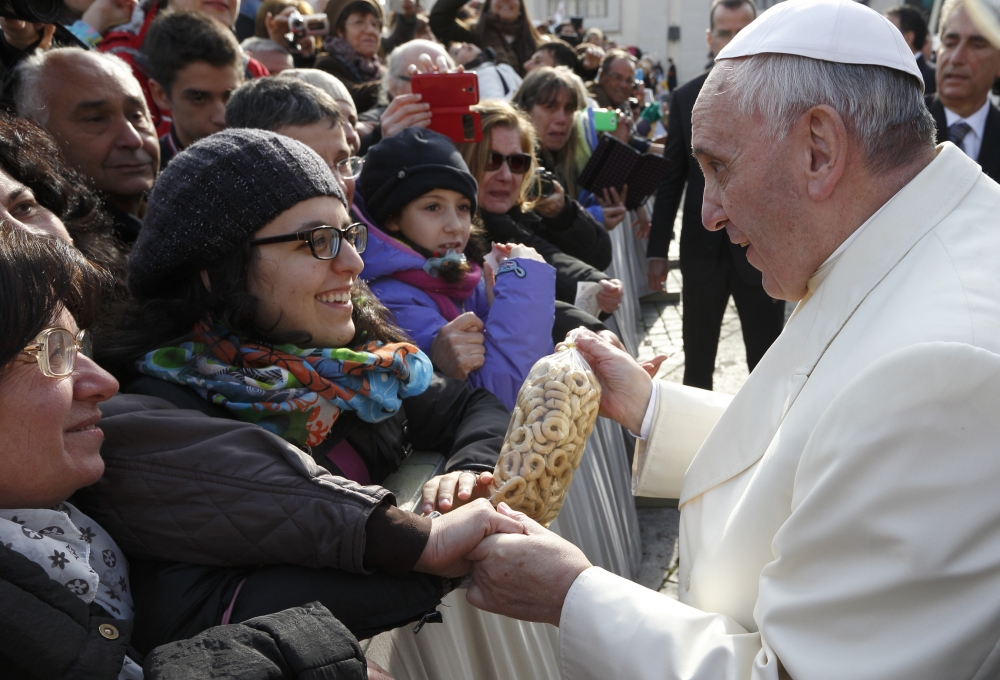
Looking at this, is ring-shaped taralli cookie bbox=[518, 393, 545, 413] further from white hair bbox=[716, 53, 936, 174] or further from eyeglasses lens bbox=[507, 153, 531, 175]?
eyeglasses lens bbox=[507, 153, 531, 175]

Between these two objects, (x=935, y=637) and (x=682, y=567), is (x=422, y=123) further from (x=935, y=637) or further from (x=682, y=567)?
(x=935, y=637)

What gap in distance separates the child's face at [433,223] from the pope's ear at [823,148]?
5.07ft

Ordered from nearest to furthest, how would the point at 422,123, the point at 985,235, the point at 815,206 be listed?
the point at 985,235
the point at 815,206
the point at 422,123

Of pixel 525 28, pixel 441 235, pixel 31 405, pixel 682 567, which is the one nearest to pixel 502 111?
pixel 441 235

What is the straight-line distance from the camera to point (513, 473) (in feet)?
6.17

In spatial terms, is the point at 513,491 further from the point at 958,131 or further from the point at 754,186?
the point at 958,131

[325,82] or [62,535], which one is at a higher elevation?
[325,82]

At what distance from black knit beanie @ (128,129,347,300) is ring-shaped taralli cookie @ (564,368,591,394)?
78 cm

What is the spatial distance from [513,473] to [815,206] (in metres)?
0.89

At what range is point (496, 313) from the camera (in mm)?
2783

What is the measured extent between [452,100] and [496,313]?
1291 mm

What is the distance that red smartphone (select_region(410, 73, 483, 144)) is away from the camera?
3547 millimetres

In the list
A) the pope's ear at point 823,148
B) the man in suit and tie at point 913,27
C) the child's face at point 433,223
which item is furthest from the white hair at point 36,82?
the man in suit and tie at point 913,27

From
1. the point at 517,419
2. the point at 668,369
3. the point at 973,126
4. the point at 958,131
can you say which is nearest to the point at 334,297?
the point at 517,419
